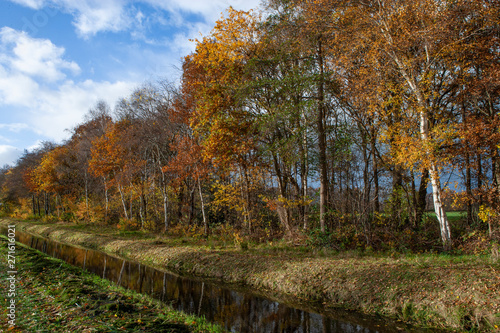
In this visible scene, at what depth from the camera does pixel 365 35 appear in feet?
39.9

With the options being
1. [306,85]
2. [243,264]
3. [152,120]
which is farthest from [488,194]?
[152,120]

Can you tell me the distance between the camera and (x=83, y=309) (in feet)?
20.9

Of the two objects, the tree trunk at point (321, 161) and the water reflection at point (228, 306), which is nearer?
the water reflection at point (228, 306)

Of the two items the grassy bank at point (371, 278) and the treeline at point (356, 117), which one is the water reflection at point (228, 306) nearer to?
the grassy bank at point (371, 278)

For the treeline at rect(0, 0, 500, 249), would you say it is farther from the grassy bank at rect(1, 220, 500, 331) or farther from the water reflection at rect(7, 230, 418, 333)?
the water reflection at rect(7, 230, 418, 333)

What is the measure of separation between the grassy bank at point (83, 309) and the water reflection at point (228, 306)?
0.89m

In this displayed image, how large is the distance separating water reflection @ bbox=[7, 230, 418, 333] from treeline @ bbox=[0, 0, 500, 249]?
15.8ft

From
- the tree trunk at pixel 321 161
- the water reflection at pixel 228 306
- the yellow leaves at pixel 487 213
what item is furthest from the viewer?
the tree trunk at pixel 321 161

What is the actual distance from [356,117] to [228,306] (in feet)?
35.2

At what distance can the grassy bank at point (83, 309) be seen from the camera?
18.0 feet

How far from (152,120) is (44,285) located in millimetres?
14111

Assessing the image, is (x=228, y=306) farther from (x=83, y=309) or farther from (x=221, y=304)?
(x=83, y=309)

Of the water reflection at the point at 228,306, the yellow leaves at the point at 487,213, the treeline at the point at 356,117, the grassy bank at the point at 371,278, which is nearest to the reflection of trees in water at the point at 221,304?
the water reflection at the point at 228,306

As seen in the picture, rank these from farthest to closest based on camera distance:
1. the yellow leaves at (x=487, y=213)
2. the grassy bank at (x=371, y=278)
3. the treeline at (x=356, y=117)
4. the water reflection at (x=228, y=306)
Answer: the treeline at (x=356, y=117) → the yellow leaves at (x=487, y=213) → the water reflection at (x=228, y=306) → the grassy bank at (x=371, y=278)
